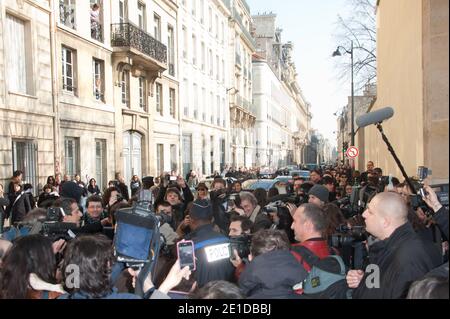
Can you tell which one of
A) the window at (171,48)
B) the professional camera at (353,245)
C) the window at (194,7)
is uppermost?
the window at (194,7)

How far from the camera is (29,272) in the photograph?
3.00 metres

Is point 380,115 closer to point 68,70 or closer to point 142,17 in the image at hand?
point 68,70

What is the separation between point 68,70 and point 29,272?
49.8ft

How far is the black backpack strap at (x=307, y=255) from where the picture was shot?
3662 mm

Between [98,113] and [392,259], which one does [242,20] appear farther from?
[392,259]

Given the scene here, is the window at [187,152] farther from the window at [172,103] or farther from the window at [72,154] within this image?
the window at [72,154]

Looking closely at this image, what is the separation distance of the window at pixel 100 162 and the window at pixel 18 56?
4902 mm

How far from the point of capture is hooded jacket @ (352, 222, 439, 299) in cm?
294

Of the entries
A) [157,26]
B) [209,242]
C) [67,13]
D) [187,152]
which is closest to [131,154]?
[67,13]

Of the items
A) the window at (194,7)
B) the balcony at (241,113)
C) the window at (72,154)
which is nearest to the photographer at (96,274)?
the window at (72,154)

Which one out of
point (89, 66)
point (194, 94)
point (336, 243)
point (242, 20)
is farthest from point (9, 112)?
point (242, 20)

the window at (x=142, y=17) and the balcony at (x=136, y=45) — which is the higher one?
the window at (x=142, y=17)

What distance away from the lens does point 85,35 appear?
17.6 metres
